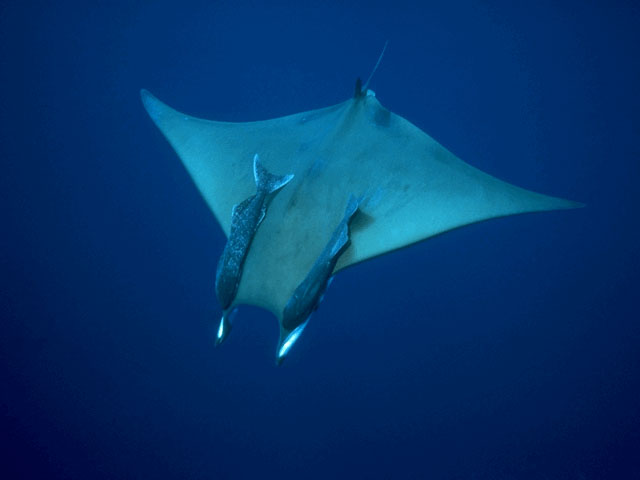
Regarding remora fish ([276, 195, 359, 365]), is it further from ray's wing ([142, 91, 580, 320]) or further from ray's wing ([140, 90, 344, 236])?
ray's wing ([140, 90, 344, 236])

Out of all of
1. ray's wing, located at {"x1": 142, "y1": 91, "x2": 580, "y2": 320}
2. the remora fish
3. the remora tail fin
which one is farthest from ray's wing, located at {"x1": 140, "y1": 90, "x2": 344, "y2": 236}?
the remora fish

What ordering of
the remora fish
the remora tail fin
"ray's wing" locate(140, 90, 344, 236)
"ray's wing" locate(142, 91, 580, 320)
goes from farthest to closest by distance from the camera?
"ray's wing" locate(140, 90, 344, 236) < the remora tail fin < "ray's wing" locate(142, 91, 580, 320) < the remora fish

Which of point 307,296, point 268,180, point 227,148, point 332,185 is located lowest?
point 307,296

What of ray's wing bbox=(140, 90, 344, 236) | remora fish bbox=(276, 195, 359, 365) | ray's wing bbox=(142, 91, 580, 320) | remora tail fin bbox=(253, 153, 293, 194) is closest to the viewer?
remora fish bbox=(276, 195, 359, 365)

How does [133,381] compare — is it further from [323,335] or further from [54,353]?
[323,335]

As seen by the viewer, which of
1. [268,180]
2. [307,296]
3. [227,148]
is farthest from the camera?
[227,148]

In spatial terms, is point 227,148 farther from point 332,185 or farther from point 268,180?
point 332,185

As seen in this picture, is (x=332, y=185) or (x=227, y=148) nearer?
(x=332, y=185)

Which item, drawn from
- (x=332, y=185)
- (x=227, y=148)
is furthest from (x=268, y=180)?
(x=227, y=148)

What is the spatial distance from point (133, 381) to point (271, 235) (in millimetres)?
5129

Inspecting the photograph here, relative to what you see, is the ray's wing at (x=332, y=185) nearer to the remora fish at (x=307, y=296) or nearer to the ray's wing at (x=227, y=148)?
the ray's wing at (x=227, y=148)

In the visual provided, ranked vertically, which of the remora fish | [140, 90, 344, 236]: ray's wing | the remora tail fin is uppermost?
[140, 90, 344, 236]: ray's wing

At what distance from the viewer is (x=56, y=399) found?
6305 millimetres

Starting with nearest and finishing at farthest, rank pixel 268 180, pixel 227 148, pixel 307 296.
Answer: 1. pixel 307 296
2. pixel 268 180
3. pixel 227 148
